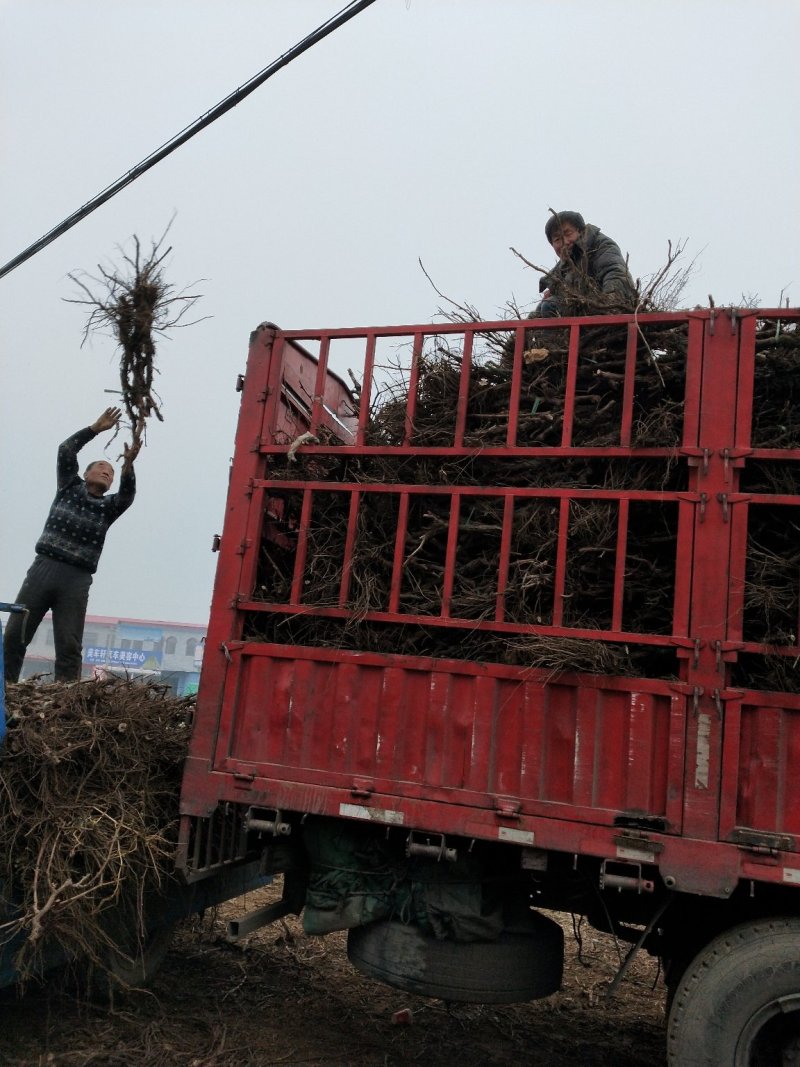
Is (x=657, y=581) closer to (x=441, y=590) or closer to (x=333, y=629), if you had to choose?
(x=441, y=590)

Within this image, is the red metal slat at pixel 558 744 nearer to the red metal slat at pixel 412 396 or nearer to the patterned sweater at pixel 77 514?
the red metal slat at pixel 412 396

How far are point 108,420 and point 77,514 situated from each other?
2.47 feet

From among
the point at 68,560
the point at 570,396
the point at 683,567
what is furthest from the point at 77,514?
the point at 683,567

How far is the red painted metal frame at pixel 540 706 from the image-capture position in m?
3.41

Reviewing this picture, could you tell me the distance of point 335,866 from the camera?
4.20m

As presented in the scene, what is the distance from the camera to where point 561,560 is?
3785 mm

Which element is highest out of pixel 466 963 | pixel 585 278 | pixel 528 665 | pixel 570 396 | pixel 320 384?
pixel 585 278

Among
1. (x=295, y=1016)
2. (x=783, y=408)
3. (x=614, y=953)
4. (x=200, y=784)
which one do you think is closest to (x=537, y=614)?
(x=783, y=408)

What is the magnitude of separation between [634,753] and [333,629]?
60.6 inches

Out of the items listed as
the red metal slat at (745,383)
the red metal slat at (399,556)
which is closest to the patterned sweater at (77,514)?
the red metal slat at (399,556)

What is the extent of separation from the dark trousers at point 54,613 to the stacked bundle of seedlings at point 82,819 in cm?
102

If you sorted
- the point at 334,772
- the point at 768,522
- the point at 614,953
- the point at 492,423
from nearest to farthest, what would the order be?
the point at 768,522, the point at 334,772, the point at 492,423, the point at 614,953

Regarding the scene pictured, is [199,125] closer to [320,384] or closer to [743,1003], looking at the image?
[320,384]

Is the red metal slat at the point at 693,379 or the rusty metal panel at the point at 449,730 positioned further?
the red metal slat at the point at 693,379
